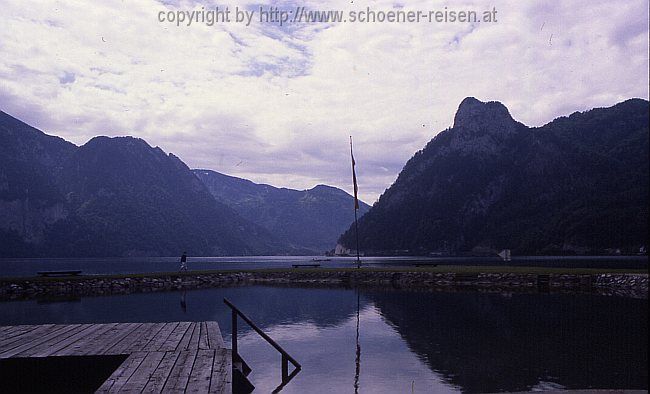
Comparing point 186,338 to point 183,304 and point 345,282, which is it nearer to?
point 183,304

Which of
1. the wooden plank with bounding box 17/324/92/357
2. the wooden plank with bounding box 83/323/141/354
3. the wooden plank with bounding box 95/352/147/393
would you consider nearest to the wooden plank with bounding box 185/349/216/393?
the wooden plank with bounding box 95/352/147/393

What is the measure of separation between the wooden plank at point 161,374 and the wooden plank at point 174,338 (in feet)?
2.96

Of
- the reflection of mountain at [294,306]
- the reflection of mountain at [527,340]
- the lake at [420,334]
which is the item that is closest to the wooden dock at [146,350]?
the lake at [420,334]

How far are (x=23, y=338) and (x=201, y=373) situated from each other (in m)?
8.32

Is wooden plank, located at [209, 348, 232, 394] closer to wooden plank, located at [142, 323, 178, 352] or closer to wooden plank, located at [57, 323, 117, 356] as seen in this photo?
wooden plank, located at [142, 323, 178, 352]

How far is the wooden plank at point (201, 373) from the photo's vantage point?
402 inches

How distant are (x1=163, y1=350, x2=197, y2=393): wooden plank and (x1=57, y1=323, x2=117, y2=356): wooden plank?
2.93 meters

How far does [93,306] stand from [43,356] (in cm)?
2529

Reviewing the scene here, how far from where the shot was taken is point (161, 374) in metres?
11.2

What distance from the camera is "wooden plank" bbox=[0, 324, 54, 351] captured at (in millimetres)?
15117

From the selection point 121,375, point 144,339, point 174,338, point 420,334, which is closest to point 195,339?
point 174,338

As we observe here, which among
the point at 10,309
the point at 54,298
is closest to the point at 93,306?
the point at 10,309

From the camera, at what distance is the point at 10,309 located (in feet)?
115

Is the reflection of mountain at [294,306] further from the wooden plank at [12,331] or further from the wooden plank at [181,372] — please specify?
the wooden plank at [181,372]
